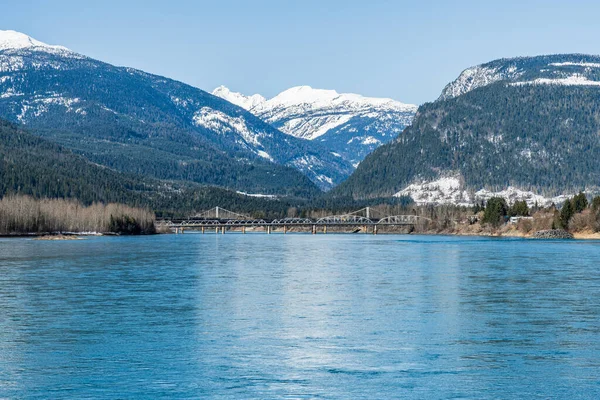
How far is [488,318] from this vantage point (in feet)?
207

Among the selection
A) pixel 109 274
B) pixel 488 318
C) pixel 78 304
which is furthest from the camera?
pixel 109 274

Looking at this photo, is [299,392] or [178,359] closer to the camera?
[299,392]

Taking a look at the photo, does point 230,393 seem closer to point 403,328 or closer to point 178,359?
point 178,359

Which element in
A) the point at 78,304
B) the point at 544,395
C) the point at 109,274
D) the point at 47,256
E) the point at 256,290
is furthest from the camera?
→ the point at 47,256

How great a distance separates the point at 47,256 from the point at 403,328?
86.0 metres

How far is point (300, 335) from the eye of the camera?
55.7 m

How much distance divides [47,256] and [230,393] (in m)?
97.9

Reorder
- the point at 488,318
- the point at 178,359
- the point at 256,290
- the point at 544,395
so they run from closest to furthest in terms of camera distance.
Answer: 1. the point at 544,395
2. the point at 178,359
3. the point at 488,318
4. the point at 256,290

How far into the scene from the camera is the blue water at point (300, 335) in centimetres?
4278

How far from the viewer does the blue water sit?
42.8 meters

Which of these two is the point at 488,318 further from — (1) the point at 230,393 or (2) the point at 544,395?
(1) the point at 230,393

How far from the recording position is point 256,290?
81688mm

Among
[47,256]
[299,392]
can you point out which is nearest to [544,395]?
[299,392]

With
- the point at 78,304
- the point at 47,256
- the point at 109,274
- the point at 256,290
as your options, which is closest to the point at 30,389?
the point at 78,304
